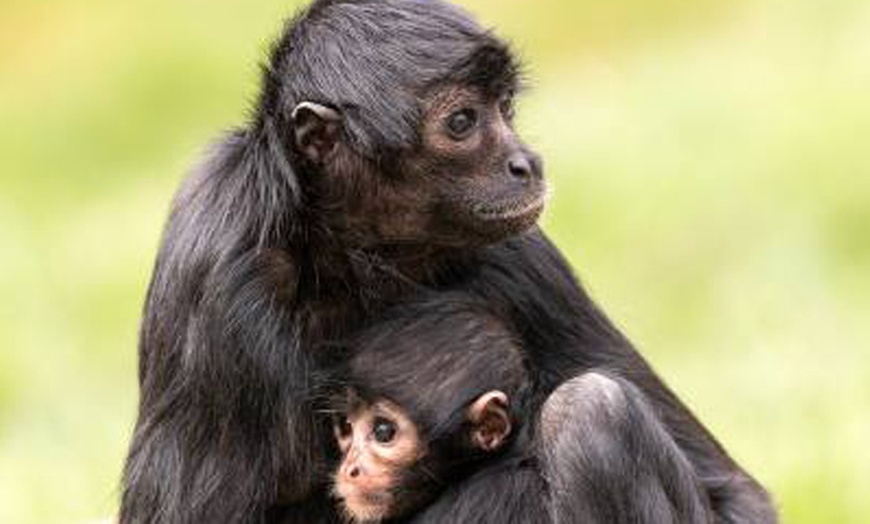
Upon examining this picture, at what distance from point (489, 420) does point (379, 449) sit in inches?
19.9

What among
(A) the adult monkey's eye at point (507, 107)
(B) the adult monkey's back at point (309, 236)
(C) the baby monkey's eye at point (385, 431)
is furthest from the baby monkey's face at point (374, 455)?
(A) the adult monkey's eye at point (507, 107)

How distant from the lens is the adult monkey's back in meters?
12.2

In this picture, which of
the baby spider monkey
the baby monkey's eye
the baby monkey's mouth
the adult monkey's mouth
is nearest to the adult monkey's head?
the adult monkey's mouth

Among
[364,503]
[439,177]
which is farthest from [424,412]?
[439,177]

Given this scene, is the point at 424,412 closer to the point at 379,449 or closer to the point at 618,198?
the point at 379,449

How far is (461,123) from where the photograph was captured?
12648 mm

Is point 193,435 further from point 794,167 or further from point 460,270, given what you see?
point 794,167

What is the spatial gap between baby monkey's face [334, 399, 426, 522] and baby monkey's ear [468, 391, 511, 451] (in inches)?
10.1

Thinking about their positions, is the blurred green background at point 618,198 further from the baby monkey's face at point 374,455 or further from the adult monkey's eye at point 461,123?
the baby monkey's face at point 374,455

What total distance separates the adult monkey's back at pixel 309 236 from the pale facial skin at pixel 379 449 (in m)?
0.20

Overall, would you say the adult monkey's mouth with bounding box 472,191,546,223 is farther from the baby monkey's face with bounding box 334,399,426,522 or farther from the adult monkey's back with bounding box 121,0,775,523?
the baby monkey's face with bounding box 334,399,426,522

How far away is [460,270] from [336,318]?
720mm

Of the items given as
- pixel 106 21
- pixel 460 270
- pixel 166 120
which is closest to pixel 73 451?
pixel 460 270

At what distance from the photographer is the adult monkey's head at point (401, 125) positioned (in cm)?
1255
